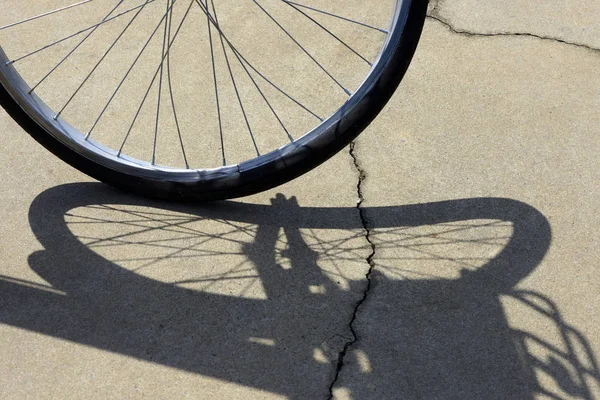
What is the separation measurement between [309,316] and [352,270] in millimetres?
216

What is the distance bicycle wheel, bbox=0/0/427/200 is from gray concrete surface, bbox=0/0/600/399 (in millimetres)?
162

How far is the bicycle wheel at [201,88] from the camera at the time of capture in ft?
8.69

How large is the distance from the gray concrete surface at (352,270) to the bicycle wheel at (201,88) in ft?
0.53

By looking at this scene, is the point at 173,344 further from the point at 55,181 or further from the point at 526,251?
the point at 526,251

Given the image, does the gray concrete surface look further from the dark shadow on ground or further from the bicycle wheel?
the bicycle wheel

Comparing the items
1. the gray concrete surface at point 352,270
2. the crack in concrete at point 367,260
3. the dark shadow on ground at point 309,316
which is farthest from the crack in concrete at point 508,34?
the dark shadow on ground at point 309,316

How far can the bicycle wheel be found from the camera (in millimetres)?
2648

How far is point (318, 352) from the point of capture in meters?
2.43

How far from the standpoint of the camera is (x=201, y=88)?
130 inches

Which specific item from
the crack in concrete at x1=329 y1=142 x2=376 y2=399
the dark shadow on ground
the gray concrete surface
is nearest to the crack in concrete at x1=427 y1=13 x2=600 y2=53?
the gray concrete surface

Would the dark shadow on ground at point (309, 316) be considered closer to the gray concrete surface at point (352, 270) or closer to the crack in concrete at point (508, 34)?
the gray concrete surface at point (352, 270)

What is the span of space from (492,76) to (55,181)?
1.64 m

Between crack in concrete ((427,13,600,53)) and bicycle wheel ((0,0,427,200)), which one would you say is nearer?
bicycle wheel ((0,0,427,200))

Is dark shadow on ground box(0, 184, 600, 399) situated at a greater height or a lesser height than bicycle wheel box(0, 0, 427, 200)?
lesser
